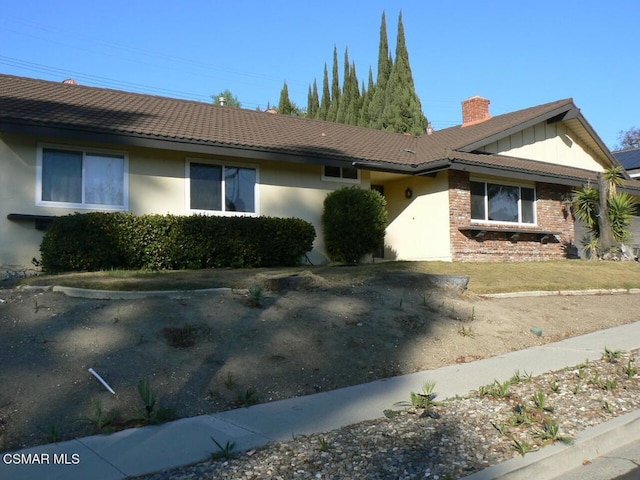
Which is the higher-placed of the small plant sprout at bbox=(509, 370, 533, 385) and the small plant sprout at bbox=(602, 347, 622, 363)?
the small plant sprout at bbox=(602, 347, 622, 363)

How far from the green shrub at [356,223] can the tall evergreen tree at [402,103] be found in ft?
74.2

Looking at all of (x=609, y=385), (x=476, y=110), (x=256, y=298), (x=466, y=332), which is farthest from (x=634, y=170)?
(x=256, y=298)

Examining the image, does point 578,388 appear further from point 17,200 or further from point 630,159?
point 630,159

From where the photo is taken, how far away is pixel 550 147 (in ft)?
69.3

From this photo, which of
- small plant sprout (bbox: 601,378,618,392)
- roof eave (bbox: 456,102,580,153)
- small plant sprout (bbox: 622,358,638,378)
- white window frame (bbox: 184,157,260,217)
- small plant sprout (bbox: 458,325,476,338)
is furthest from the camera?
roof eave (bbox: 456,102,580,153)

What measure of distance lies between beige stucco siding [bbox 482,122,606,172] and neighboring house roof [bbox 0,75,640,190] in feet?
1.15

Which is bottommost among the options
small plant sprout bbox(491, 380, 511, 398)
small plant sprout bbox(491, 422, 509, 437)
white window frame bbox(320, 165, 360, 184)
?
small plant sprout bbox(491, 422, 509, 437)

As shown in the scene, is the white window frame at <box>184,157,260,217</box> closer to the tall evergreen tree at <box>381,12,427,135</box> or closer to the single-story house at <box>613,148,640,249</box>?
the single-story house at <box>613,148,640,249</box>

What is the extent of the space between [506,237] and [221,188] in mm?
8731

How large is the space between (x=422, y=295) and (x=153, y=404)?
5.83m

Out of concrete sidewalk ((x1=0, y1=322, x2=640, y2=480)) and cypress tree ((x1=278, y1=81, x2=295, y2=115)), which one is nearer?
concrete sidewalk ((x1=0, y1=322, x2=640, y2=480))

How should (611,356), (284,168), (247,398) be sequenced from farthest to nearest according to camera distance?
(284,168) → (611,356) → (247,398)

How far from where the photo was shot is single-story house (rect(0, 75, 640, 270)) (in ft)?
41.8

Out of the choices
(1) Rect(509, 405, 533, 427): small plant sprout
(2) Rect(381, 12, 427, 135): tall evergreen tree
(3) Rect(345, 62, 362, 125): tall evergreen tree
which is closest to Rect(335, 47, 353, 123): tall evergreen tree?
(3) Rect(345, 62, 362, 125): tall evergreen tree
